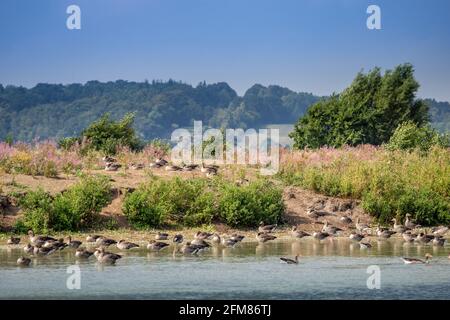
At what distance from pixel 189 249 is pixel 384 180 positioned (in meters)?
10.8

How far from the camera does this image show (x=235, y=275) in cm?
2022

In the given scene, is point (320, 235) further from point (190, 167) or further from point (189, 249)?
point (190, 167)

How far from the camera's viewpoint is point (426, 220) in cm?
3117

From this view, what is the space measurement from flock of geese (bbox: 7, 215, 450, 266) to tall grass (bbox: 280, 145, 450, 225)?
1201mm

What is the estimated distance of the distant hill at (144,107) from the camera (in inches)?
5758

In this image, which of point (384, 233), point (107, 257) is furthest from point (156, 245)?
point (384, 233)

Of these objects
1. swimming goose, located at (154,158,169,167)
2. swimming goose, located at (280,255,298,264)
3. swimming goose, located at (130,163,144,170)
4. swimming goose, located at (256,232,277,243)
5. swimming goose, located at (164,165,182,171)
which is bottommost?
swimming goose, located at (256,232,277,243)

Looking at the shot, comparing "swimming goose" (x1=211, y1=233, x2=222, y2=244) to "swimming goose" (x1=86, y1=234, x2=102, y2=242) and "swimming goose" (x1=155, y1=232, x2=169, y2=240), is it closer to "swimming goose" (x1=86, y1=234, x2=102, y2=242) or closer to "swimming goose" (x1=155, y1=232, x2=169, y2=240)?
"swimming goose" (x1=155, y1=232, x2=169, y2=240)

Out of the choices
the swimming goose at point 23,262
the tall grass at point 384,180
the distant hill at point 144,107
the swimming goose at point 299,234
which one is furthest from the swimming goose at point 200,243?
the distant hill at point 144,107

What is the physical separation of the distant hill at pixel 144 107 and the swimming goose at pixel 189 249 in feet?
380

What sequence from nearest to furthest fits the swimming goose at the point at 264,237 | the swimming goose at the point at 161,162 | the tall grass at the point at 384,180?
the swimming goose at the point at 264,237 → the tall grass at the point at 384,180 → the swimming goose at the point at 161,162

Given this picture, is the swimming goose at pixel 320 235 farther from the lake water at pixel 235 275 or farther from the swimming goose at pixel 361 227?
the lake water at pixel 235 275

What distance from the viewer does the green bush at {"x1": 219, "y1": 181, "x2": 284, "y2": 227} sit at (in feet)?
95.2

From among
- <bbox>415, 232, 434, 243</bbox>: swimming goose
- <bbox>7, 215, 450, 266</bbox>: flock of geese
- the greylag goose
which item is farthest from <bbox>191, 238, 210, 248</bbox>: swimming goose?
<bbox>415, 232, 434, 243</bbox>: swimming goose
